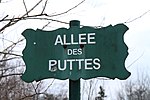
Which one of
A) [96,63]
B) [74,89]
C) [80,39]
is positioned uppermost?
[80,39]

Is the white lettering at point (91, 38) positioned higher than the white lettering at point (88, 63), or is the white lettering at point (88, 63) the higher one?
the white lettering at point (91, 38)

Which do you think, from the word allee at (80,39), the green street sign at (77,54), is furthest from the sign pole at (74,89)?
the word allee at (80,39)

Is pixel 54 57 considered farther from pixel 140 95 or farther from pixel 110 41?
pixel 140 95

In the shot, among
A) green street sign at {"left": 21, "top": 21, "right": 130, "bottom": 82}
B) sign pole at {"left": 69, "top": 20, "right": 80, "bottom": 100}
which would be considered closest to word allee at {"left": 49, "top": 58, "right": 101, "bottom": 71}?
green street sign at {"left": 21, "top": 21, "right": 130, "bottom": 82}

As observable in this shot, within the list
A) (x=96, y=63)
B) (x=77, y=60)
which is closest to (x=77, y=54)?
(x=77, y=60)

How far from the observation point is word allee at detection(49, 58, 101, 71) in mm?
2863

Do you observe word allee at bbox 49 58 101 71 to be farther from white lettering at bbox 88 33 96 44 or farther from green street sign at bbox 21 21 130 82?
white lettering at bbox 88 33 96 44

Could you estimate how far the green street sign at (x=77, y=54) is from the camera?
2.84m

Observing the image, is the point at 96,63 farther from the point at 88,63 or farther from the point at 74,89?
the point at 74,89

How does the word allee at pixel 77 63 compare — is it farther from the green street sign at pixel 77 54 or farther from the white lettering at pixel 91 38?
the white lettering at pixel 91 38

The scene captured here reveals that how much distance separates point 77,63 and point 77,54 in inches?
2.4

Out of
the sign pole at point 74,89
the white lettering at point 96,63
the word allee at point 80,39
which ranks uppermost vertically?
the word allee at point 80,39

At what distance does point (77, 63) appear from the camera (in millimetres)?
2893

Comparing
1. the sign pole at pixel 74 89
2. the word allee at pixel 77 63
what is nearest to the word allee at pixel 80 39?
the word allee at pixel 77 63
